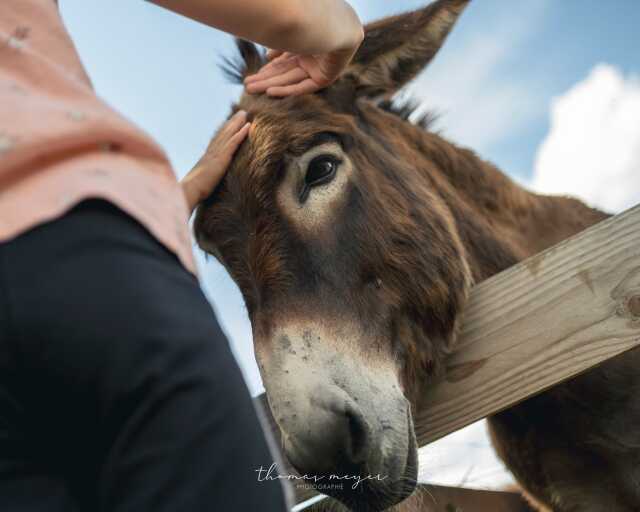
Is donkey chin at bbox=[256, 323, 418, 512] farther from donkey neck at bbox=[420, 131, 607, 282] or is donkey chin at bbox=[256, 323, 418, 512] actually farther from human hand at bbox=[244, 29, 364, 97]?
donkey neck at bbox=[420, 131, 607, 282]

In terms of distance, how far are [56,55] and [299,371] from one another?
3.13 ft

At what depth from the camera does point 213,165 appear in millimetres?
2111

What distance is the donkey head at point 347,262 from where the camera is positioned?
1622 millimetres

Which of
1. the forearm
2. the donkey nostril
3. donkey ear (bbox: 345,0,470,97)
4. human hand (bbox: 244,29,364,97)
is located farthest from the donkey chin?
donkey ear (bbox: 345,0,470,97)

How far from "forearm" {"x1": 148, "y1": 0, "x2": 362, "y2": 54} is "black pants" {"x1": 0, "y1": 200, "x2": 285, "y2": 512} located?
414mm

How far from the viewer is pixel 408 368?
6.12 feet

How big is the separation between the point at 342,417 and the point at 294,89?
0.96 m

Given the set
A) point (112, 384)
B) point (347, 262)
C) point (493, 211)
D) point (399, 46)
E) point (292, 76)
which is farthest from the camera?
point (493, 211)

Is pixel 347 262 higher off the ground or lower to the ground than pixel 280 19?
lower

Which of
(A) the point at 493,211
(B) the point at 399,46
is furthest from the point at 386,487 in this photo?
(B) the point at 399,46

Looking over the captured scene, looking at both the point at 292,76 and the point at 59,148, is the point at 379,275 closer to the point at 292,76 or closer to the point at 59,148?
the point at 292,76

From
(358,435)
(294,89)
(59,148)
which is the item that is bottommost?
(358,435)

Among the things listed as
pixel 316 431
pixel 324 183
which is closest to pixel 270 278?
pixel 324 183

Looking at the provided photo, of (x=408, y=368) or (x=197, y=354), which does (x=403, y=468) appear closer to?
(x=408, y=368)
